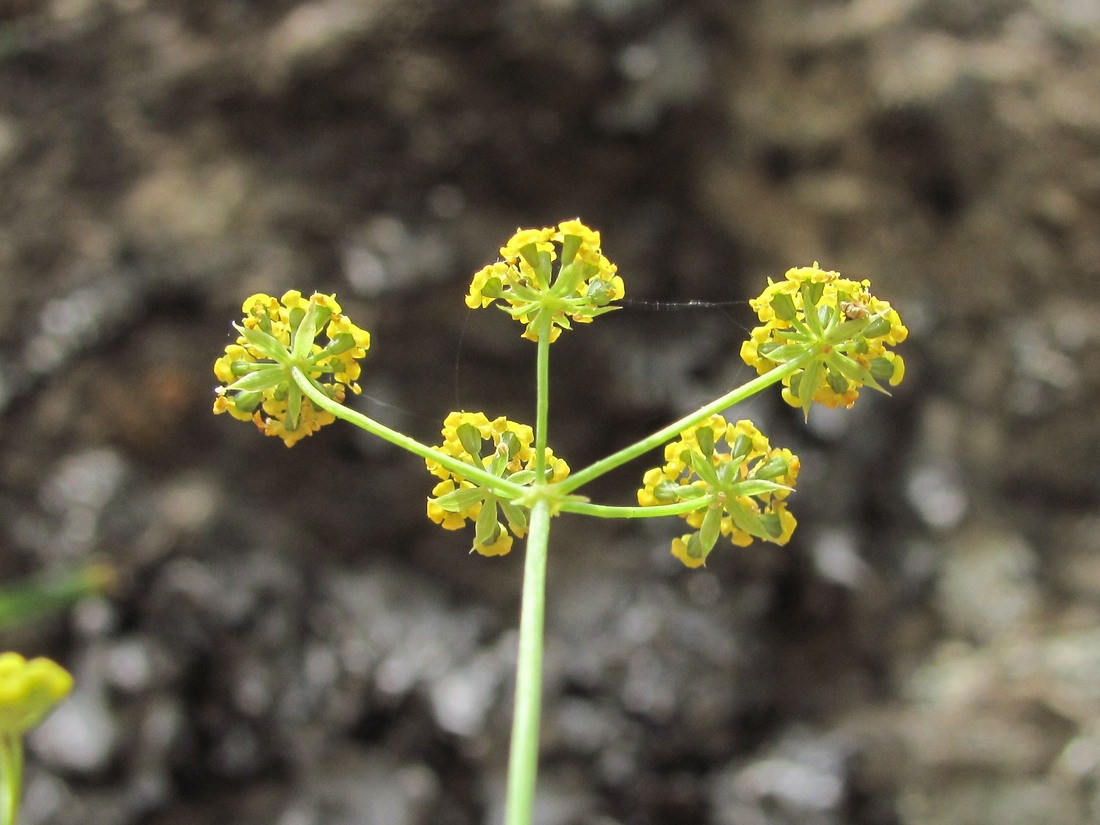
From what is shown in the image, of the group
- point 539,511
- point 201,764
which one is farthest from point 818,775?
point 539,511

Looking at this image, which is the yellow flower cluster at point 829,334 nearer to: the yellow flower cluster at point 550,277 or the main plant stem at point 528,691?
the yellow flower cluster at point 550,277

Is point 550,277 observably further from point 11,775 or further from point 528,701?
point 11,775

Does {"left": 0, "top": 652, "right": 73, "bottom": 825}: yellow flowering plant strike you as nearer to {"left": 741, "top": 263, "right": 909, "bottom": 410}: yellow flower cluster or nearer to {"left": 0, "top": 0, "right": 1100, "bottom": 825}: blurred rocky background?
{"left": 741, "top": 263, "right": 909, "bottom": 410}: yellow flower cluster

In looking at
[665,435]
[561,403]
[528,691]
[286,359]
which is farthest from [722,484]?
[561,403]

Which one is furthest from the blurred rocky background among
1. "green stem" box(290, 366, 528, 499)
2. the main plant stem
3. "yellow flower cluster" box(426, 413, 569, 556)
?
the main plant stem

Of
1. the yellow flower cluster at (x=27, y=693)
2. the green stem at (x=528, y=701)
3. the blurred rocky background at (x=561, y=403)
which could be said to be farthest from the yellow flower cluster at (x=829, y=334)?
the blurred rocky background at (x=561, y=403)
